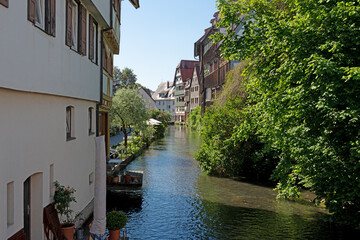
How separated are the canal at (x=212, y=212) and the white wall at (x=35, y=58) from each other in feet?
17.2

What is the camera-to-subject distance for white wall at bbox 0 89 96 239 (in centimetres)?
611

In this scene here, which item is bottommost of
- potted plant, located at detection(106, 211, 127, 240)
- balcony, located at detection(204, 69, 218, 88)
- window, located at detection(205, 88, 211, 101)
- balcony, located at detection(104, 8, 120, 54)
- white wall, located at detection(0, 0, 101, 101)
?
potted plant, located at detection(106, 211, 127, 240)

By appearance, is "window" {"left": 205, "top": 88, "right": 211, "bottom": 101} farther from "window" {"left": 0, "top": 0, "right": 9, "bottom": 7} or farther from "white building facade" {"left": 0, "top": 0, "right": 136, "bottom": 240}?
"window" {"left": 0, "top": 0, "right": 9, "bottom": 7}

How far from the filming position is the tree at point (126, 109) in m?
32.0

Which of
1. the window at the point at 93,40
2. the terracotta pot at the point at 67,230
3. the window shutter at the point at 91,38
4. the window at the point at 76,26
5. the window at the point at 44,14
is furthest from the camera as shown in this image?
the window at the point at 93,40

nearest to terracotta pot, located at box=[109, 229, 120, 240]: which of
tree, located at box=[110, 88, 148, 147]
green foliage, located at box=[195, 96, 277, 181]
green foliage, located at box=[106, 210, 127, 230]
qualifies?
green foliage, located at box=[106, 210, 127, 230]

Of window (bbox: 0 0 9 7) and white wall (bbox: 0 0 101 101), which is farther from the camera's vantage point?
white wall (bbox: 0 0 101 101)

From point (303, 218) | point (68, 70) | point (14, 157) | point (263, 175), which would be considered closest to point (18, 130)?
point (14, 157)

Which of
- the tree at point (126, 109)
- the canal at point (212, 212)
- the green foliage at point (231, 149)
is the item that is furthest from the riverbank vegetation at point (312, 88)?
the tree at point (126, 109)

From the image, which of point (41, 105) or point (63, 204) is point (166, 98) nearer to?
point (63, 204)

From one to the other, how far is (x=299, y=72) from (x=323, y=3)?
2.11 meters

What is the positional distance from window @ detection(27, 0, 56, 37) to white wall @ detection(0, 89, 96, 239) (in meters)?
1.41

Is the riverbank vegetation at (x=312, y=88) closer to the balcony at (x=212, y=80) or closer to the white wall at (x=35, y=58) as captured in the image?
the white wall at (x=35, y=58)

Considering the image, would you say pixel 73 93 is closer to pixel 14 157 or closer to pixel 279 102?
pixel 14 157
